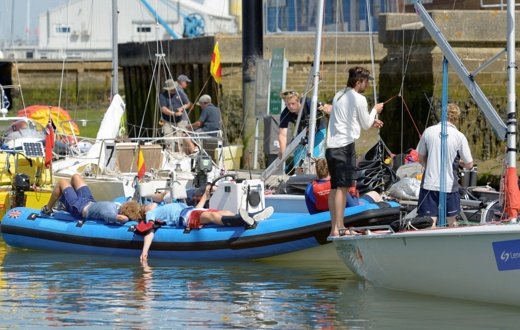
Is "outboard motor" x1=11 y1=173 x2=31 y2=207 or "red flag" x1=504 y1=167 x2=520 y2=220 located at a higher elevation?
"red flag" x1=504 y1=167 x2=520 y2=220

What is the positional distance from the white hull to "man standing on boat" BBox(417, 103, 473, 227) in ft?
2.48

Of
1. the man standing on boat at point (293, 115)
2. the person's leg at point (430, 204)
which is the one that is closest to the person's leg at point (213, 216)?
the man standing on boat at point (293, 115)

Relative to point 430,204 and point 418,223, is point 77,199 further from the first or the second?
point 418,223

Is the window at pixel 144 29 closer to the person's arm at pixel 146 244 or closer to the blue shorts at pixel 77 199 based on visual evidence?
the blue shorts at pixel 77 199

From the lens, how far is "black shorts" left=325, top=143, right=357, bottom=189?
1209 centimetres

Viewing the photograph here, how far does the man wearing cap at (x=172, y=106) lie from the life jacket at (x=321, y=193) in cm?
715

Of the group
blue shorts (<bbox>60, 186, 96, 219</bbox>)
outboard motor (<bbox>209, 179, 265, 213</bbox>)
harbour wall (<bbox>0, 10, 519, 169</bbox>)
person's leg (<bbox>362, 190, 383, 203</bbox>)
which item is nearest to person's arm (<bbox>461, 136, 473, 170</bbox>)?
person's leg (<bbox>362, 190, 383, 203</bbox>)

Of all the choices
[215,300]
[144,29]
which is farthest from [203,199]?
[144,29]

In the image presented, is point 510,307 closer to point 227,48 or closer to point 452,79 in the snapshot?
point 452,79

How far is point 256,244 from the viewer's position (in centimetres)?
1383

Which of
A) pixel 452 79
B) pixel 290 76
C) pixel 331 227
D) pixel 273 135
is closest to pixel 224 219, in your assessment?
pixel 331 227

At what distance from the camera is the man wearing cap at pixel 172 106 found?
67.9 feet

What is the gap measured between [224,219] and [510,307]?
409cm

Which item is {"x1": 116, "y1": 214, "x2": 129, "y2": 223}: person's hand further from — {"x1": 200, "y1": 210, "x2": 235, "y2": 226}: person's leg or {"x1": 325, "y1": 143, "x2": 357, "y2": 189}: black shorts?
{"x1": 325, "y1": 143, "x2": 357, "y2": 189}: black shorts
